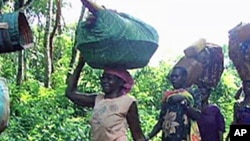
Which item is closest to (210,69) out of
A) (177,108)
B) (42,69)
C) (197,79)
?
(197,79)

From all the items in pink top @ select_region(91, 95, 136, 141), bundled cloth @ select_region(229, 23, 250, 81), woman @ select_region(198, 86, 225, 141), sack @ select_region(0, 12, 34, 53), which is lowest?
woman @ select_region(198, 86, 225, 141)

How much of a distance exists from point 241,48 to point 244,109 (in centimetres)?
36

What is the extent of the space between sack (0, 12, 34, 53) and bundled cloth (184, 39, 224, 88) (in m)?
1.21

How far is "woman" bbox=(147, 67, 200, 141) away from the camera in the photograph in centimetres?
363

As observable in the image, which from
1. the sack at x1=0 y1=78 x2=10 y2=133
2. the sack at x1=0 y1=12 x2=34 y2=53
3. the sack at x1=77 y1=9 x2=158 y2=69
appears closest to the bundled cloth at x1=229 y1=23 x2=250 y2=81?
the sack at x1=77 y1=9 x2=158 y2=69

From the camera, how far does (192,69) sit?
3.73 m

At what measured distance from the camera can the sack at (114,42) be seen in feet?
10.9

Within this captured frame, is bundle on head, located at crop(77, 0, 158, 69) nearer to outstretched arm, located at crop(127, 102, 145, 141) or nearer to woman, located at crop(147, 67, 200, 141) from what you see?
outstretched arm, located at crop(127, 102, 145, 141)

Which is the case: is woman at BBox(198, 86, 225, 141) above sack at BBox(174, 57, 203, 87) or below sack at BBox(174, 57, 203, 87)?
below

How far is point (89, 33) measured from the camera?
133 inches

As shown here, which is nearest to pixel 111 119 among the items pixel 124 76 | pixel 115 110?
pixel 115 110

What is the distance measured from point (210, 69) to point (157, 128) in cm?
49

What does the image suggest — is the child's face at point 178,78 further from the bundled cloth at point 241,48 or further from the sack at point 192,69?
the bundled cloth at point 241,48

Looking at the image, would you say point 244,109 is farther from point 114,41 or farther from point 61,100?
point 61,100
